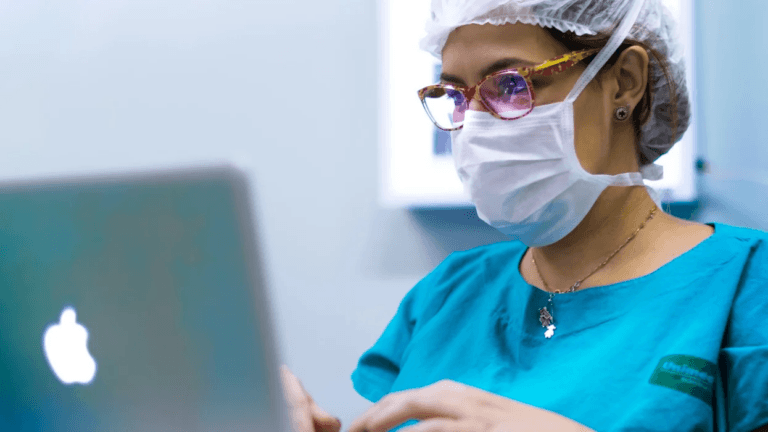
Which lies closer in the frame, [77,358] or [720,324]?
[77,358]

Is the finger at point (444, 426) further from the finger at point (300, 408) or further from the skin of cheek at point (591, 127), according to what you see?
the skin of cheek at point (591, 127)

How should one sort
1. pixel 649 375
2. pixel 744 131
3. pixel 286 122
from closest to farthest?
pixel 649 375
pixel 744 131
pixel 286 122

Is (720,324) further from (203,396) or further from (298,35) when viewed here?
(298,35)

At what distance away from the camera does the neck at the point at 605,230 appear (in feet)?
2.43

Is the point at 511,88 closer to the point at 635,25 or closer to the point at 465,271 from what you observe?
the point at 635,25

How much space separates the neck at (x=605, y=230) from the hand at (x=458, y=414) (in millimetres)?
258

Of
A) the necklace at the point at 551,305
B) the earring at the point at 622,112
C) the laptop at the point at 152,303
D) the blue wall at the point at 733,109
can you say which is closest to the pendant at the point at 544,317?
the necklace at the point at 551,305

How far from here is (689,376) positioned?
575 mm

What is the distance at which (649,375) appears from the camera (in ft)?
1.93

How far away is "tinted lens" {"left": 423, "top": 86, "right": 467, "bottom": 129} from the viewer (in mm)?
789

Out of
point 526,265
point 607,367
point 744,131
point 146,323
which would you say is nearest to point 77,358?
point 146,323

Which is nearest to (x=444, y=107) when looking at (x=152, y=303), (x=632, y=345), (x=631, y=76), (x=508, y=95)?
(x=508, y=95)

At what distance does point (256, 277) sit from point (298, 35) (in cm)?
89

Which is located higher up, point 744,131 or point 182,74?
point 182,74
